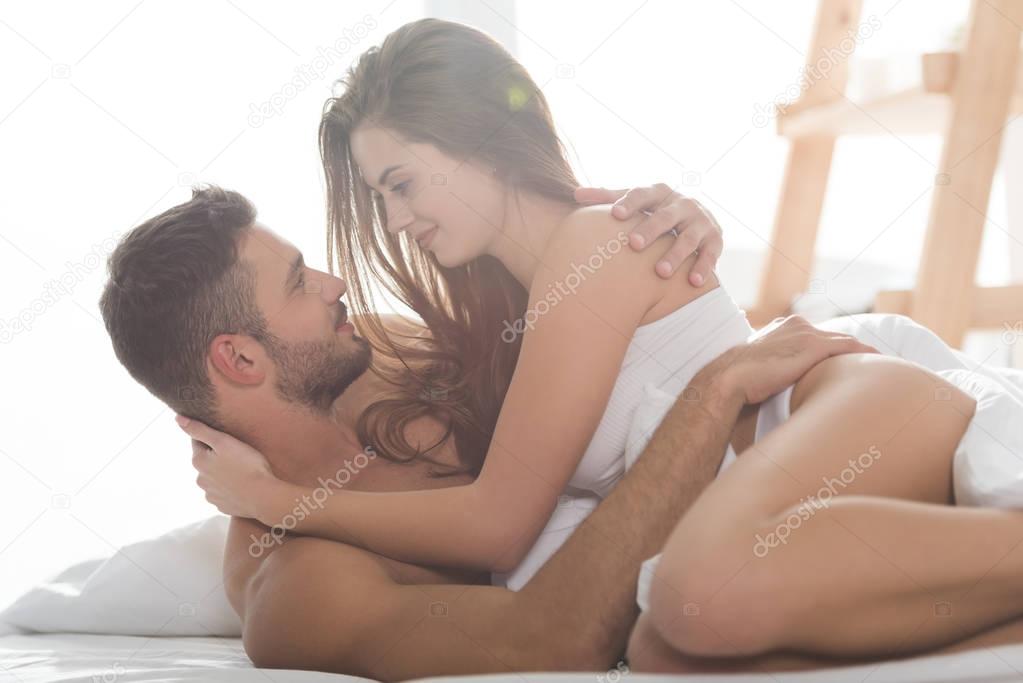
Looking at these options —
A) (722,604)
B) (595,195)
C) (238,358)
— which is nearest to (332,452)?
(238,358)

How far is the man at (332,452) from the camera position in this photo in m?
0.68

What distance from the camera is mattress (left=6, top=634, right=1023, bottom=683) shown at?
525mm

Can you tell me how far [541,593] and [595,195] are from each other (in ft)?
1.29

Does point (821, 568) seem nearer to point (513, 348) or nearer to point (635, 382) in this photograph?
→ point (635, 382)

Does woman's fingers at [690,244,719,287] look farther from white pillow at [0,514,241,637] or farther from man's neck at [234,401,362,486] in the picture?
white pillow at [0,514,241,637]

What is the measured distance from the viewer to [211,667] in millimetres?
772

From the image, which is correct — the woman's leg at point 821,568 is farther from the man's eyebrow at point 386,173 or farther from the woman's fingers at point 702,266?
the man's eyebrow at point 386,173

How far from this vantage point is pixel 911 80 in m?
1.24

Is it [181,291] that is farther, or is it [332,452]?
[332,452]

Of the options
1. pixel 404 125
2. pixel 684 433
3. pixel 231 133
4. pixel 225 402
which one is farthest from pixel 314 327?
pixel 231 133

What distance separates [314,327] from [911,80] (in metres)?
0.86

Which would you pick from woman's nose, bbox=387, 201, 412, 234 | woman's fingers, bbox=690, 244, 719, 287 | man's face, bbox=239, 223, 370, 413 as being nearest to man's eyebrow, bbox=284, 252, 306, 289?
man's face, bbox=239, 223, 370, 413

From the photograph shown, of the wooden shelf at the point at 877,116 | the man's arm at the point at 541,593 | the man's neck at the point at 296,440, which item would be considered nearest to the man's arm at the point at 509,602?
the man's arm at the point at 541,593

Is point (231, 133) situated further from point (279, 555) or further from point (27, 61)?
point (279, 555)
